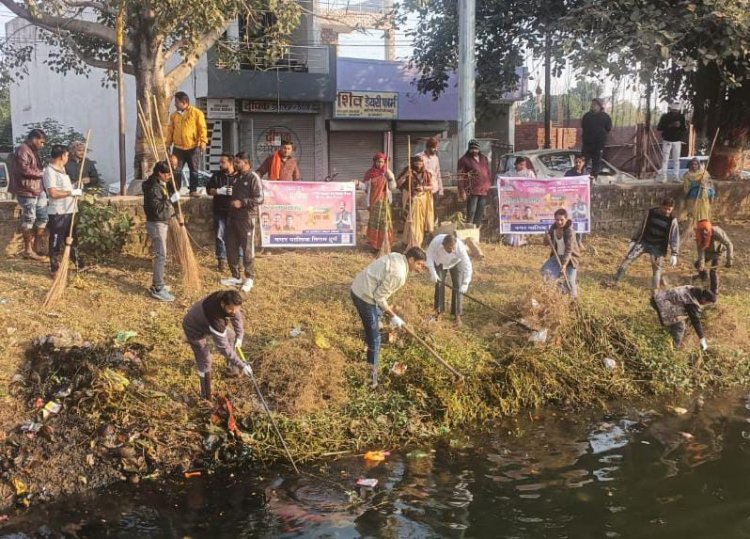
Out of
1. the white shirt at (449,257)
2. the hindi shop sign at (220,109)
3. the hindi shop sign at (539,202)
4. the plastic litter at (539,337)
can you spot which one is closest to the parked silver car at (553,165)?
the hindi shop sign at (539,202)

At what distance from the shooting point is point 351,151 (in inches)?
866

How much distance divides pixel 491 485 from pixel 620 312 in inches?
175

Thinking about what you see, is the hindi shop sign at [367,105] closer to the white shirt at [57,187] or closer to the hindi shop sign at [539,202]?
the hindi shop sign at [539,202]

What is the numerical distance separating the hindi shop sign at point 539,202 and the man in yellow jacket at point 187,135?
Result: 4612 millimetres

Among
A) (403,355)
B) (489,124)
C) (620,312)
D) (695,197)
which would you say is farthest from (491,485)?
(489,124)

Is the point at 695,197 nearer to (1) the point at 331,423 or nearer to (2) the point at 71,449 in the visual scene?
(1) the point at 331,423

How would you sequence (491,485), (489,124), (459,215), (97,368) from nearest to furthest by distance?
1. (491,485)
2. (97,368)
3. (459,215)
4. (489,124)

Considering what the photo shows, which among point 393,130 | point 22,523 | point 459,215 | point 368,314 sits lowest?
point 22,523

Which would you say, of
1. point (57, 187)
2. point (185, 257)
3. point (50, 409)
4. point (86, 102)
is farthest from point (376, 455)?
point (86, 102)

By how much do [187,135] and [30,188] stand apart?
2271 mm

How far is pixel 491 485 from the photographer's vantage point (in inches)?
261

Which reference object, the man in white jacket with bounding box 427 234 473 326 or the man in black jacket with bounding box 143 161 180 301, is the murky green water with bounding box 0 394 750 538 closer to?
the man in white jacket with bounding box 427 234 473 326

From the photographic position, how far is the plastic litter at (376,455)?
710 centimetres

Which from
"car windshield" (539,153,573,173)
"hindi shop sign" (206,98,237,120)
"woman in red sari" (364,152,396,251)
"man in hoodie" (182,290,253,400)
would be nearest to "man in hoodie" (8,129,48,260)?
"man in hoodie" (182,290,253,400)
